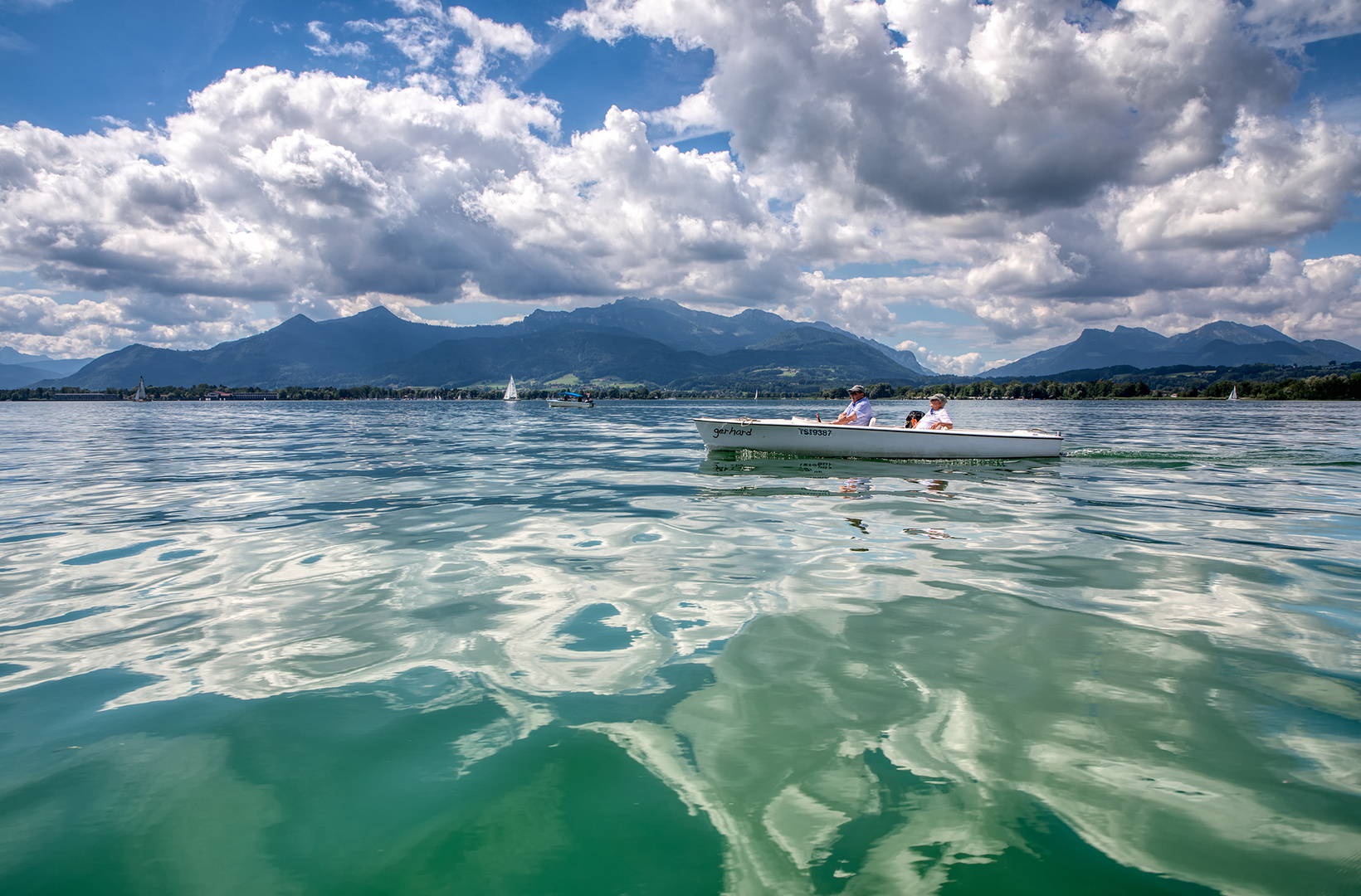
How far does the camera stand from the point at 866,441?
24.4 metres

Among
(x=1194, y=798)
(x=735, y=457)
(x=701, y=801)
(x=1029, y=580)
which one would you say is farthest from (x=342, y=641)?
(x=735, y=457)

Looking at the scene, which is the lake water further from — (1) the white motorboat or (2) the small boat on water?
(2) the small boat on water

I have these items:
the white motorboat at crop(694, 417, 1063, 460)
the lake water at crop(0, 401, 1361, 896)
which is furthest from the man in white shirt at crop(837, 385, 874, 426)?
the lake water at crop(0, 401, 1361, 896)

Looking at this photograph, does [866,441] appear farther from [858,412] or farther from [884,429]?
[858,412]

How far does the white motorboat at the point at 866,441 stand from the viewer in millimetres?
24172

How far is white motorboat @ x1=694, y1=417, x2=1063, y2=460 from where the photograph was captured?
24.2m

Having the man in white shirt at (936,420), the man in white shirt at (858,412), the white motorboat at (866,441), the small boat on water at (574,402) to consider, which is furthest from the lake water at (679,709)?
the small boat on water at (574,402)

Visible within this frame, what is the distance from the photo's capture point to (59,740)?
16.8 ft

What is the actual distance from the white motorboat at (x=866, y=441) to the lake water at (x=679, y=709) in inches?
436

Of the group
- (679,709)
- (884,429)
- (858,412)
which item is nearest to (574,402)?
(858,412)

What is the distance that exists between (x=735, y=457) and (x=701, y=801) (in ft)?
74.1

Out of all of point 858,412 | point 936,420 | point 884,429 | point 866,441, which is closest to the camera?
point 884,429

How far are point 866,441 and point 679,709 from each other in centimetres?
2012

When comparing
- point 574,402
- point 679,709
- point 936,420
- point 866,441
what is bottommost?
point 679,709
